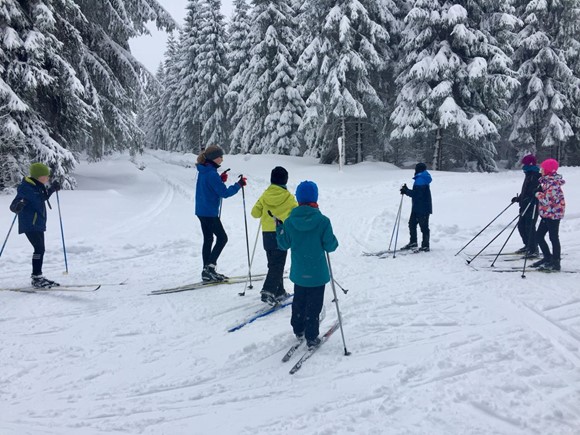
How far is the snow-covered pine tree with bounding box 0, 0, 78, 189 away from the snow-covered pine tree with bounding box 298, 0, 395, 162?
35.9 feet

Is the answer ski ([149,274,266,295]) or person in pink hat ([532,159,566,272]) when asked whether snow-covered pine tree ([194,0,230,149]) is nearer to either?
ski ([149,274,266,295])

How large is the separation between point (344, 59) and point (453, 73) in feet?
16.3

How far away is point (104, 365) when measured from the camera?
400 centimetres

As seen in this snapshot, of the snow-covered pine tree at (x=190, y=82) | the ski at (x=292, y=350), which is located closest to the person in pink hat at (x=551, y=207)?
the ski at (x=292, y=350)

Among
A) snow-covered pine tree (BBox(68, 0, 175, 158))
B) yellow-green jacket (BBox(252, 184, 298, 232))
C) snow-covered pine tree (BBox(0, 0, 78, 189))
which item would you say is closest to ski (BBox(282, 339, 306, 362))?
yellow-green jacket (BBox(252, 184, 298, 232))

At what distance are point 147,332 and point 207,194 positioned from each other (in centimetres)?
231

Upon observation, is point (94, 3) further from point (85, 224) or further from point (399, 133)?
point (399, 133)

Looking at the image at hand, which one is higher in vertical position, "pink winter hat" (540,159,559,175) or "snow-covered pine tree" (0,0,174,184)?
"snow-covered pine tree" (0,0,174,184)

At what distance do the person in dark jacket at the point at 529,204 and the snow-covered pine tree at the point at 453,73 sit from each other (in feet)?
33.4

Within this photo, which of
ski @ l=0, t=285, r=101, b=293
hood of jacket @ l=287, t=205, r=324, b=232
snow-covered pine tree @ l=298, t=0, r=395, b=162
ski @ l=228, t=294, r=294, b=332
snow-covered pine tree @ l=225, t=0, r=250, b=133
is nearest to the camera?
hood of jacket @ l=287, t=205, r=324, b=232

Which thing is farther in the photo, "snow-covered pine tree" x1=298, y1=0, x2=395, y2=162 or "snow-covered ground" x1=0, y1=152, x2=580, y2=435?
"snow-covered pine tree" x1=298, y1=0, x2=395, y2=162

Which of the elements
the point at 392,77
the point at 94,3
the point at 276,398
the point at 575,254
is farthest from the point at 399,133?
the point at 276,398

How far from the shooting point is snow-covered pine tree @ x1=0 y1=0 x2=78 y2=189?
11352 mm

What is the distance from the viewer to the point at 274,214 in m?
5.32
